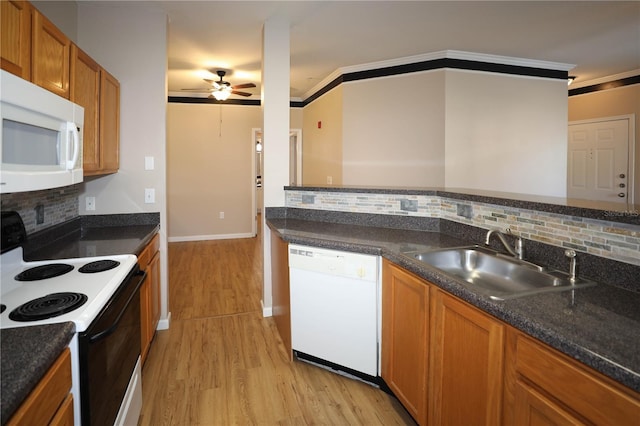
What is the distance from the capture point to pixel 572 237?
1.55 metres

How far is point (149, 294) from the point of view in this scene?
2469mm

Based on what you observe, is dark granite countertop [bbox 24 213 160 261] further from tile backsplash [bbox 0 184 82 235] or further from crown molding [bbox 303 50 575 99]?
crown molding [bbox 303 50 575 99]

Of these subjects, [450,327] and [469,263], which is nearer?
[450,327]

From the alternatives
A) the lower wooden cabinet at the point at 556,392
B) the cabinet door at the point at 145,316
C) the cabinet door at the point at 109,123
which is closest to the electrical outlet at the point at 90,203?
the cabinet door at the point at 109,123

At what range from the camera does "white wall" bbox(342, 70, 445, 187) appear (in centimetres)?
444

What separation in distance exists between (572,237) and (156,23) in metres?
3.18

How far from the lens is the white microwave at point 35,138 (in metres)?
1.08

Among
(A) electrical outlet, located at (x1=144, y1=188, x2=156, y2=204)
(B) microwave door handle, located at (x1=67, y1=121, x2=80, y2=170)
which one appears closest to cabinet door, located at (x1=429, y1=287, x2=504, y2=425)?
(B) microwave door handle, located at (x1=67, y1=121, x2=80, y2=170)

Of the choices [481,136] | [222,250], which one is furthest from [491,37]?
[222,250]

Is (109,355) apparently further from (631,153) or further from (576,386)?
(631,153)

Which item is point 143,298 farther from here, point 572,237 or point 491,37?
point 491,37

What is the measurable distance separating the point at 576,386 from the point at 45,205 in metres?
2.70

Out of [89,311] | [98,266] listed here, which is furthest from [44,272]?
[89,311]

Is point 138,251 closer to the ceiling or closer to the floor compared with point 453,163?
closer to the floor
